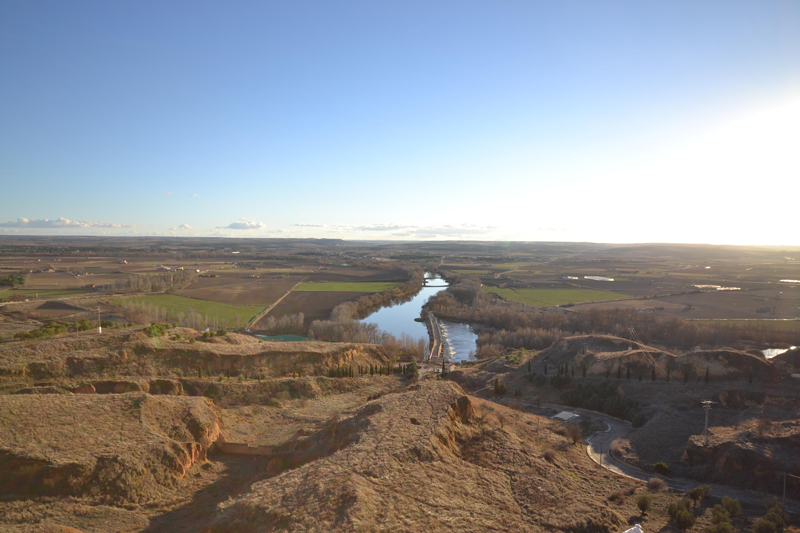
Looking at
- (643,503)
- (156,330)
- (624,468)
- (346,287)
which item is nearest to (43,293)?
(156,330)

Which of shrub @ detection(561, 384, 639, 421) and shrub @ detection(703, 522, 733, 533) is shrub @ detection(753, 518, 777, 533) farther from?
shrub @ detection(561, 384, 639, 421)

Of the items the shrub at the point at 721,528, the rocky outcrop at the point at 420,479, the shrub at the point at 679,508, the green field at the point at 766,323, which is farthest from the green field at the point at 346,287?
the shrub at the point at 721,528

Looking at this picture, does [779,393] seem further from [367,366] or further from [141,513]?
[141,513]

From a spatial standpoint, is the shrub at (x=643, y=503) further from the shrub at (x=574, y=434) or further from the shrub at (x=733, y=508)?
the shrub at (x=574, y=434)

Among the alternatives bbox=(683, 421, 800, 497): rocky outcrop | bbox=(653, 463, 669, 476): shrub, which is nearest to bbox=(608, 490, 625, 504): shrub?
bbox=(653, 463, 669, 476): shrub

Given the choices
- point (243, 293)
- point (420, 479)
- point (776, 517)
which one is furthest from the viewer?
point (243, 293)

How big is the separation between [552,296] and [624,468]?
263 feet

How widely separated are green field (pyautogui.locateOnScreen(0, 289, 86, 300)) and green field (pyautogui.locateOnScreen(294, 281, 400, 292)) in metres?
42.7

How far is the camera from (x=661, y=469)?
21.2 meters

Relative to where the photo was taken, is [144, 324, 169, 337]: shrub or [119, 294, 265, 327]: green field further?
[119, 294, 265, 327]: green field

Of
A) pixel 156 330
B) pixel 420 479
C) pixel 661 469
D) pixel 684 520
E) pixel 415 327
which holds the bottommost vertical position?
pixel 415 327

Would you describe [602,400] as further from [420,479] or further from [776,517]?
[420,479]

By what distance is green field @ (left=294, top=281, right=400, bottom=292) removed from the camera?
3998 inches

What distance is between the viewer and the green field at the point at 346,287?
102 m
